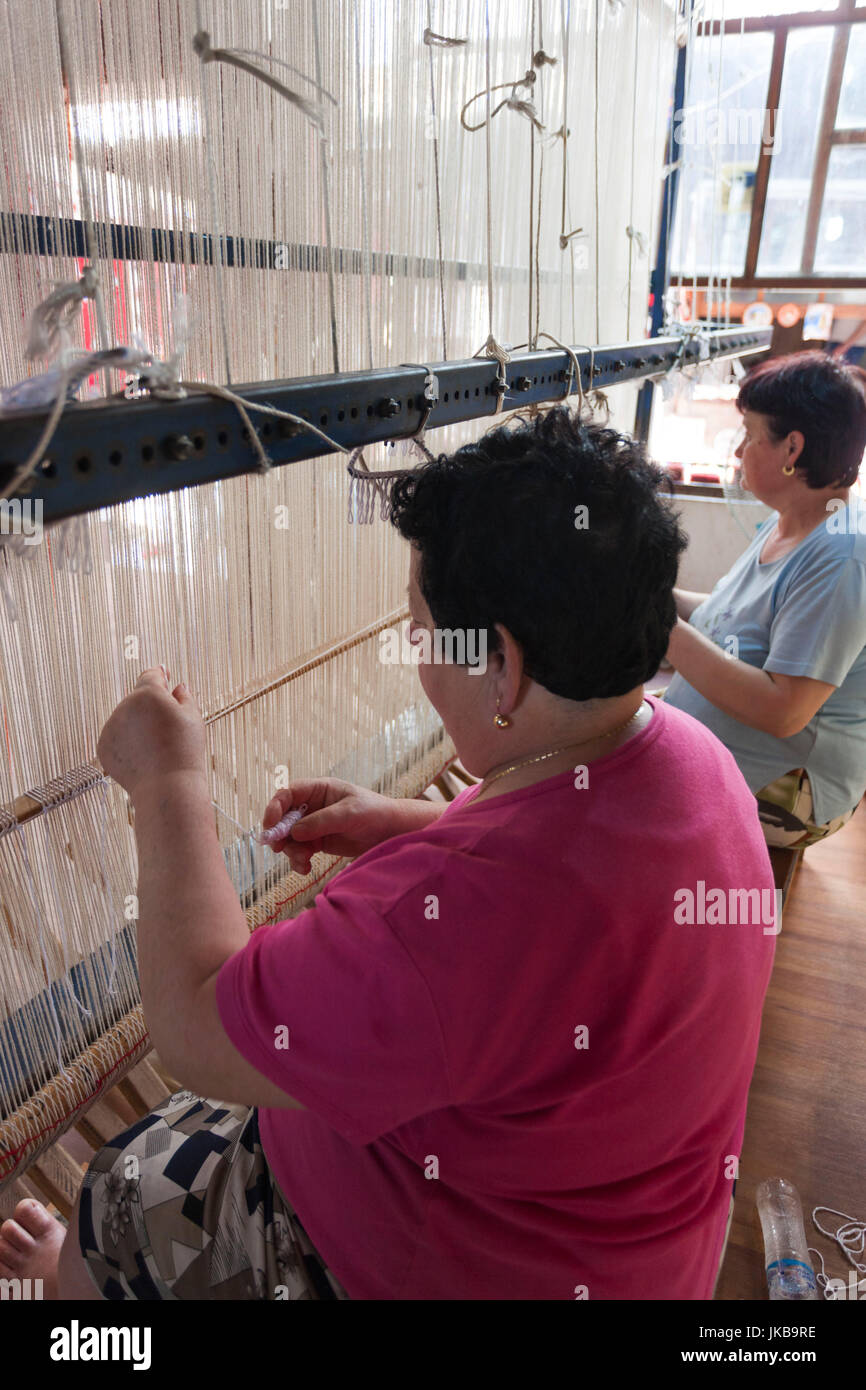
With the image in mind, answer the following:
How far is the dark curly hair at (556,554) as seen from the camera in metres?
0.83

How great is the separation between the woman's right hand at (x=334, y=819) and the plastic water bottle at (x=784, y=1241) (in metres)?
1.01

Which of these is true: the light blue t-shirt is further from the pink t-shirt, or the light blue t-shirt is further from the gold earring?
the gold earring

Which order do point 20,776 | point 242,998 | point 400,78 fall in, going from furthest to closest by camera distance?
point 400,78
point 20,776
point 242,998

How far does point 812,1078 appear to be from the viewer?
2025mm

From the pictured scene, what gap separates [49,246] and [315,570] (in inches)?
24.1

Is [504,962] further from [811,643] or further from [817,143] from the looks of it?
[817,143]

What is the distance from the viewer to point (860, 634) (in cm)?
175

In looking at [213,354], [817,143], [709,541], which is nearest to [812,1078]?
[213,354]

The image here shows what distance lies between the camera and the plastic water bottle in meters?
1.54

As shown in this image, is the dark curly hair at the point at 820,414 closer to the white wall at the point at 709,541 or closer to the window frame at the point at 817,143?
the window frame at the point at 817,143
